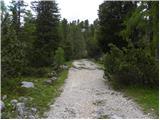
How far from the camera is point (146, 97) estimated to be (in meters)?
16.5

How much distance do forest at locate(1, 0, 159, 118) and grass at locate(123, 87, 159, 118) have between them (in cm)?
4

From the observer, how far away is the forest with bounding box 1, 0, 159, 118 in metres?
16.7

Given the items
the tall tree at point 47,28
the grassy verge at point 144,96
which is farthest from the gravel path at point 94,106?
the tall tree at point 47,28

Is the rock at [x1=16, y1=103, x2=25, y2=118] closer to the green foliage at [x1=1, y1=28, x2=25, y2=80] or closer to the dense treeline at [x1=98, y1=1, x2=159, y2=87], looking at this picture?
the green foliage at [x1=1, y1=28, x2=25, y2=80]

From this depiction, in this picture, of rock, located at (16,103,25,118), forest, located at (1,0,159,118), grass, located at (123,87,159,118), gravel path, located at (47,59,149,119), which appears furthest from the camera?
forest, located at (1,0,159,118)

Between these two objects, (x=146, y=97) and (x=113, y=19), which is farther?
(x=113, y=19)

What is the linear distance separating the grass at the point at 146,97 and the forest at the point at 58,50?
1.6 inches

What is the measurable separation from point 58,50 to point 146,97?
2366 cm

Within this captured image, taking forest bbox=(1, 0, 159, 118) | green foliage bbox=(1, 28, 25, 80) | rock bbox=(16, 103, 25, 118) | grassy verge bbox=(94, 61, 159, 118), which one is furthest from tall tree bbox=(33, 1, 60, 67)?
rock bbox=(16, 103, 25, 118)

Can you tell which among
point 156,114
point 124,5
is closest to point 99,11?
point 124,5

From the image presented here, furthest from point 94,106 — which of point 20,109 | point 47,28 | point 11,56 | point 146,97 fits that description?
point 47,28

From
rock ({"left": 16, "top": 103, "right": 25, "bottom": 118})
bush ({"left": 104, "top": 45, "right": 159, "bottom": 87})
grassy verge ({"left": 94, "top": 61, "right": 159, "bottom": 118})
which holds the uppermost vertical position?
bush ({"left": 104, "top": 45, "right": 159, "bottom": 87})

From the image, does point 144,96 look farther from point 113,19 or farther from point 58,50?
point 58,50

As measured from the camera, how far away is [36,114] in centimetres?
1252
